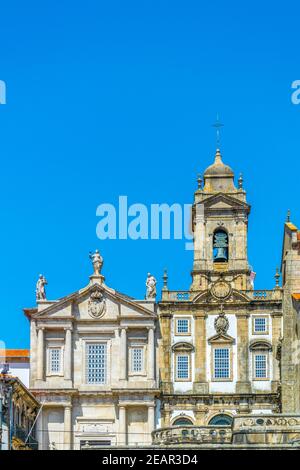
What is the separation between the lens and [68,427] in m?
70.7

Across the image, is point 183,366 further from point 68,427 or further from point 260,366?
point 68,427

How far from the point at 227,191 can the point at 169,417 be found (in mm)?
12930

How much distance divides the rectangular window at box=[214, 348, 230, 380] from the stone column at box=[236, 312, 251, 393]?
23.5 inches

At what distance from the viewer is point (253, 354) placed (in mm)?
72625

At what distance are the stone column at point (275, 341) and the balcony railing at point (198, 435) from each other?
23.7 metres

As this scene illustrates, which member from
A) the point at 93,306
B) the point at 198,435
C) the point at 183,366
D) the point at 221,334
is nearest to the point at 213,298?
the point at 221,334

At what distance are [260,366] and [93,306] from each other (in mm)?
9433

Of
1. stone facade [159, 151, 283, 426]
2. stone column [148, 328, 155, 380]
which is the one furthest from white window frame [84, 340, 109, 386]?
stone facade [159, 151, 283, 426]

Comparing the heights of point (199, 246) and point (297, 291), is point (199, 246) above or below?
above

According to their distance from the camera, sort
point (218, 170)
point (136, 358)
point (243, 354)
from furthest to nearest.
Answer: point (218, 170) < point (243, 354) < point (136, 358)

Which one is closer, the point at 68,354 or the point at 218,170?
the point at 68,354

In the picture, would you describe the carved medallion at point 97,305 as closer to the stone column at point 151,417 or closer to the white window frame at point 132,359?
the white window frame at point 132,359
